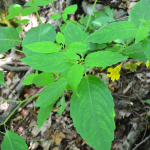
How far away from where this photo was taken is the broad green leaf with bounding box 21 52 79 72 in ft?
3.01

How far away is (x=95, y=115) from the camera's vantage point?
0.96 metres

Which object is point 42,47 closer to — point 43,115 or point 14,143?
point 43,115

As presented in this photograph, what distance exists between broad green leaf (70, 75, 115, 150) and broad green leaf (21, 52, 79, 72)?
30 cm

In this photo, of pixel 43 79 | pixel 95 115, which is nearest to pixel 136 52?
pixel 95 115

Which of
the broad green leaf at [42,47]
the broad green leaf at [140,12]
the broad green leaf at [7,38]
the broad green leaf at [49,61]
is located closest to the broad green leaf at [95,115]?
the broad green leaf at [49,61]

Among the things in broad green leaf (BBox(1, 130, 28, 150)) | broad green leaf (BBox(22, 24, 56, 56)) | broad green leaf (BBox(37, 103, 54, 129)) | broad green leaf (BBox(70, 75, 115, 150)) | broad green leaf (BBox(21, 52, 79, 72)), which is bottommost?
broad green leaf (BBox(1, 130, 28, 150))

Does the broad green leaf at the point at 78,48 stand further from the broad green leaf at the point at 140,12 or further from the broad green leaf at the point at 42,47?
the broad green leaf at the point at 140,12

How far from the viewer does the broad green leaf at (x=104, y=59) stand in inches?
33.8

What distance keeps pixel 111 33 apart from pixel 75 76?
1.46 feet

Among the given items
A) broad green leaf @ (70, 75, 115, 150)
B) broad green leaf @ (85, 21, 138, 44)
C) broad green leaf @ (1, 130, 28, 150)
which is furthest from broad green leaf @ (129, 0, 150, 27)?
broad green leaf @ (1, 130, 28, 150)

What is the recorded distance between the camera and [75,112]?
3.35 ft

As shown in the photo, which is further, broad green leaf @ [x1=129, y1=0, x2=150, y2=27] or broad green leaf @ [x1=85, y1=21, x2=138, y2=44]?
broad green leaf @ [x1=129, y1=0, x2=150, y2=27]

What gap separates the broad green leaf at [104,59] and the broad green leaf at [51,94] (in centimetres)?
37

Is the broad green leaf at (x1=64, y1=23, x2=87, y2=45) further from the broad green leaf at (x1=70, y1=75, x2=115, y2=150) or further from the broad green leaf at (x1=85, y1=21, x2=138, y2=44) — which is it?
the broad green leaf at (x1=70, y1=75, x2=115, y2=150)
